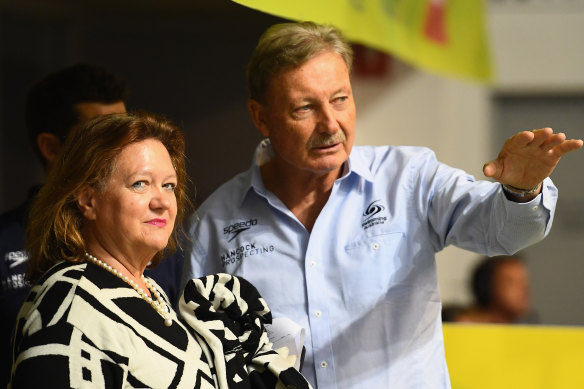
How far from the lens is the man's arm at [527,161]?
1812 mm

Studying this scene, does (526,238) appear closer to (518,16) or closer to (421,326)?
(421,326)

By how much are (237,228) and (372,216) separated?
35 centimetres

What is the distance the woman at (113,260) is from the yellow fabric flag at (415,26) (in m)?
0.51

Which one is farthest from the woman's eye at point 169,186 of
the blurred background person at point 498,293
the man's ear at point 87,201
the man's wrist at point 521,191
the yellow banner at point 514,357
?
the blurred background person at point 498,293

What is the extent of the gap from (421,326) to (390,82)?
4.94m

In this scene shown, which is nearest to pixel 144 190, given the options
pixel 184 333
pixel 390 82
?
pixel 184 333

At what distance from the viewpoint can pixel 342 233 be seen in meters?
2.18

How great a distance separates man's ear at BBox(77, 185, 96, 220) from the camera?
1.72 m

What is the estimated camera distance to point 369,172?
7.40 feet

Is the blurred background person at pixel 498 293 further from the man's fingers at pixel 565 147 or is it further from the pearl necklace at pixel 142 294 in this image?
the pearl necklace at pixel 142 294

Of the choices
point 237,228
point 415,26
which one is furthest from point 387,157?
point 415,26

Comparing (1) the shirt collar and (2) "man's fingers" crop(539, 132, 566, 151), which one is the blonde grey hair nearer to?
(1) the shirt collar

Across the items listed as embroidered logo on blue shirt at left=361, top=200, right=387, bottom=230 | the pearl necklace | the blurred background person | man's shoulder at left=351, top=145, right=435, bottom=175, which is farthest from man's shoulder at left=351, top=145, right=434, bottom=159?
the blurred background person

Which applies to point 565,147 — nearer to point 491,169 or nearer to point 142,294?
point 491,169
